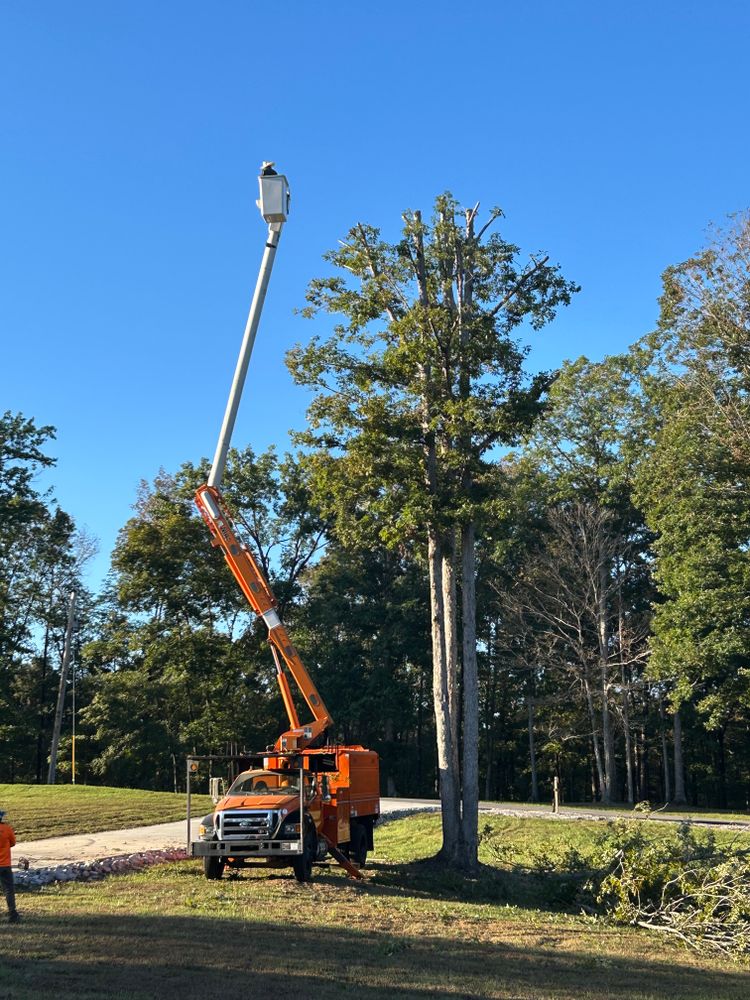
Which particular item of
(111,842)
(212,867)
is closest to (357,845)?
(212,867)

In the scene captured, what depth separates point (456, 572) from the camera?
2198 cm

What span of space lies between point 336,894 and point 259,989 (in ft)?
19.6

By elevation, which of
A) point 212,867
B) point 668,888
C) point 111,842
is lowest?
point 111,842

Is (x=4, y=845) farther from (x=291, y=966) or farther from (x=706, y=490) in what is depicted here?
(x=706, y=490)

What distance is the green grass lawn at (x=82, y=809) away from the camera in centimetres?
2387

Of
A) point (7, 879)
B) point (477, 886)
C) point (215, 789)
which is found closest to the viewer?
point (7, 879)

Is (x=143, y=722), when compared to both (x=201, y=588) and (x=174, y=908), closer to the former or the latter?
(x=201, y=588)

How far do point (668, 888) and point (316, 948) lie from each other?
696 centimetres

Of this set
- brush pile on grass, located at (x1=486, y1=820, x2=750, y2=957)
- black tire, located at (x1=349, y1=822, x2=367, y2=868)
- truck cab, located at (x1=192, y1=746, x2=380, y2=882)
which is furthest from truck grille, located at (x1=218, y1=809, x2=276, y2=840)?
brush pile on grass, located at (x1=486, y1=820, x2=750, y2=957)

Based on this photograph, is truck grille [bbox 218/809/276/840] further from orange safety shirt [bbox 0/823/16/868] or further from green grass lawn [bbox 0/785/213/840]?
green grass lawn [bbox 0/785/213/840]

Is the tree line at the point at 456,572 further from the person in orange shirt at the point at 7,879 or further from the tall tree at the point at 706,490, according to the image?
the person in orange shirt at the point at 7,879

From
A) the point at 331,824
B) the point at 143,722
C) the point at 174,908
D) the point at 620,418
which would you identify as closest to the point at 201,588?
the point at 143,722

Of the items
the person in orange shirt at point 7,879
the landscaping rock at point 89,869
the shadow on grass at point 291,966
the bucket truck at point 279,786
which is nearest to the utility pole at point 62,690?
the bucket truck at point 279,786

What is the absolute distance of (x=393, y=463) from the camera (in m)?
19.9
